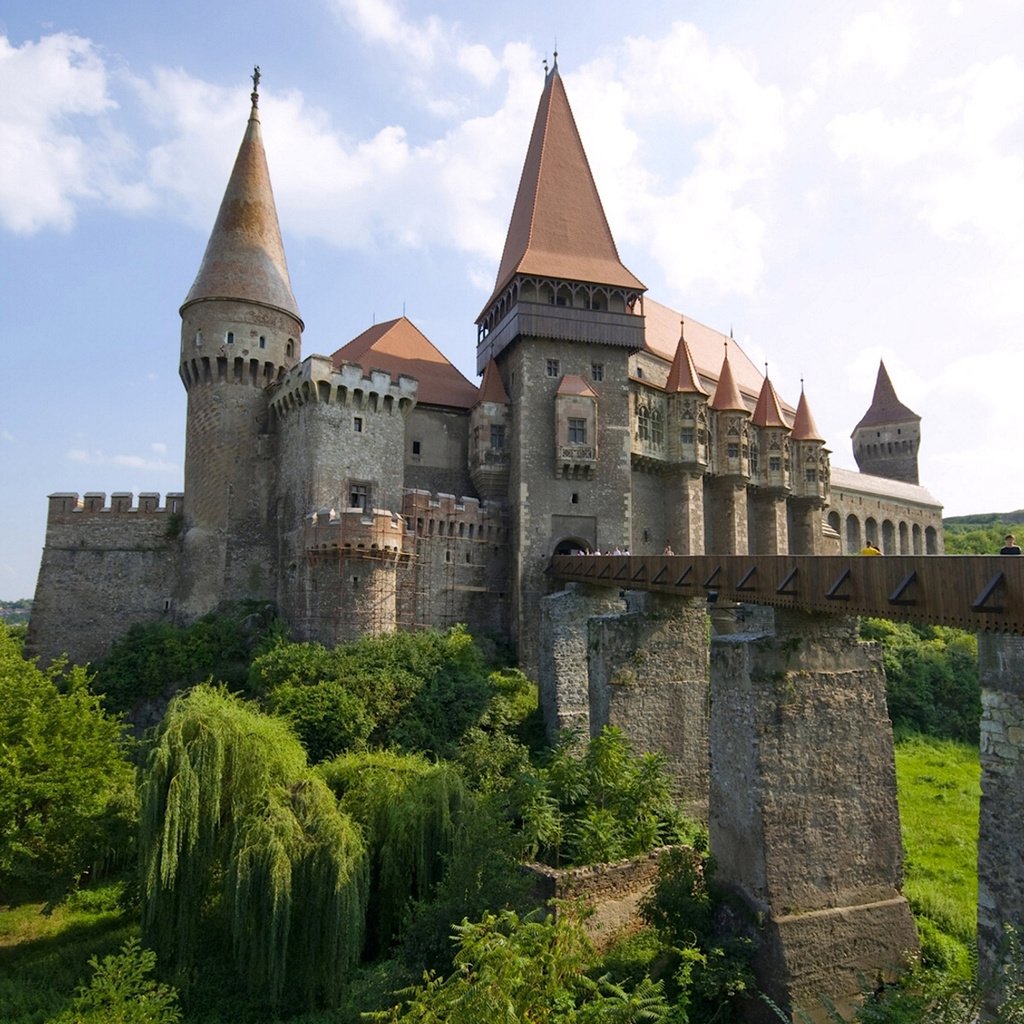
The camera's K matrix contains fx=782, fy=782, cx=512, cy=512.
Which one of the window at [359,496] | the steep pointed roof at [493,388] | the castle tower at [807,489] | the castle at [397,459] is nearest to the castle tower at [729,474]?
the castle at [397,459]

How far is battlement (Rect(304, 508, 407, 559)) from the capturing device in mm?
22656

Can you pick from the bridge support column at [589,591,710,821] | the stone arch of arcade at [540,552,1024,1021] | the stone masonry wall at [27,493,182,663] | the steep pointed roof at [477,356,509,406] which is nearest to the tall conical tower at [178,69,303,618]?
the stone masonry wall at [27,493,182,663]

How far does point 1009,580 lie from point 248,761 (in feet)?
37.2

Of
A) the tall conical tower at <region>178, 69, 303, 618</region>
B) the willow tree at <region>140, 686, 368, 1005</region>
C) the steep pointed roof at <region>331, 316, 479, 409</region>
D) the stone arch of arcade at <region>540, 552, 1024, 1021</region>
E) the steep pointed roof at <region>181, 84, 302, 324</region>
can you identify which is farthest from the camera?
the steep pointed roof at <region>331, 316, 479, 409</region>

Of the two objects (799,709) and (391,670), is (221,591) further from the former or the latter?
(799,709)

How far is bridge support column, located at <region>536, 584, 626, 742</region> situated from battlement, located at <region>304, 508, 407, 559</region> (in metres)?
→ 5.19

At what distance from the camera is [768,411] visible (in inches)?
1431

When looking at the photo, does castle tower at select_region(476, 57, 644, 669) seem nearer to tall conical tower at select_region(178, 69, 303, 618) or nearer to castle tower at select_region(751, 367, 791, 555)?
tall conical tower at select_region(178, 69, 303, 618)

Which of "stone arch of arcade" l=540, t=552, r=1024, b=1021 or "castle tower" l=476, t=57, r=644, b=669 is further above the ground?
"castle tower" l=476, t=57, r=644, b=669

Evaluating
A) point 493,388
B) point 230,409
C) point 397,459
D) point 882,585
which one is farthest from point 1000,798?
point 230,409

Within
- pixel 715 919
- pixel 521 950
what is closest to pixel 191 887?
pixel 521 950

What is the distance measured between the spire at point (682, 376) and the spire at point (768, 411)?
5.44 metres

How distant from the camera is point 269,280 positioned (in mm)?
27109

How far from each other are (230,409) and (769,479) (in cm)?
2327
